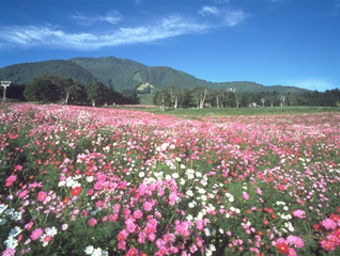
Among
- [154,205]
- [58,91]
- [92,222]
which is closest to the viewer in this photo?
[92,222]

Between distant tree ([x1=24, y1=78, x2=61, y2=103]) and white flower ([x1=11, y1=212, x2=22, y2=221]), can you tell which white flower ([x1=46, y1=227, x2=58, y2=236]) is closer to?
white flower ([x1=11, y1=212, x2=22, y2=221])

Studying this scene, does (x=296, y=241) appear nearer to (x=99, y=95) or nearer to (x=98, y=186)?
(x=98, y=186)

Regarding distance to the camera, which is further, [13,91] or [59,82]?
[13,91]

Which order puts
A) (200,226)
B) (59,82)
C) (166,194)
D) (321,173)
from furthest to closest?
(59,82), (321,173), (166,194), (200,226)

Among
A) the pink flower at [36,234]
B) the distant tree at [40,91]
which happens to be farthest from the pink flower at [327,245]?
the distant tree at [40,91]

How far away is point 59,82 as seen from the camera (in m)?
58.8

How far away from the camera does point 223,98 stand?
317 feet

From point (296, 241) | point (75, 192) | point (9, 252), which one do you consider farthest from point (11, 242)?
point (296, 241)

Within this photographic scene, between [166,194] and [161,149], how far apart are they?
2397mm

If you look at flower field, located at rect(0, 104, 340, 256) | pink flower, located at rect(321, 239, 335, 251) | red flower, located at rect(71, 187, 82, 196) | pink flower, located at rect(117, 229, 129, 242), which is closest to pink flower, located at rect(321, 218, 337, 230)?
flower field, located at rect(0, 104, 340, 256)

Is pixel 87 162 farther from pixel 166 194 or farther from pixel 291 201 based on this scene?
pixel 291 201

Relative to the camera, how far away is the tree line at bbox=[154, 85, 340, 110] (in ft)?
223

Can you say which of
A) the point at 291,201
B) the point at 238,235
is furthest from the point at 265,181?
the point at 238,235

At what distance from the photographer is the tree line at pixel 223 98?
6806 centimetres
